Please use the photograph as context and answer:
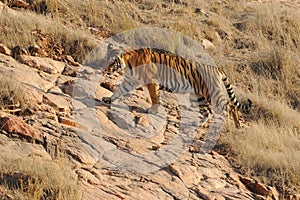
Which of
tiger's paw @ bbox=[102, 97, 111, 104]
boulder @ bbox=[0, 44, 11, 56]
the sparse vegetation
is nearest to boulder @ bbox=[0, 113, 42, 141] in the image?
the sparse vegetation

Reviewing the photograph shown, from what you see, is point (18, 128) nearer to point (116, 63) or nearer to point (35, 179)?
point (35, 179)

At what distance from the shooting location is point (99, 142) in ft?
20.2

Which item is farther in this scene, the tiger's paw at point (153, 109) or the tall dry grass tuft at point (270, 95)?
the tiger's paw at point (153, 109)

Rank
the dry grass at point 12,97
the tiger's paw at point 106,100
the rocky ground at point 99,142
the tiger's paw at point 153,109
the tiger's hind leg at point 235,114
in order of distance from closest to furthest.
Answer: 1. the rocky ground at point 99,142
2. the dry grass at point 12,97
3. the tiger's paw at point 106,100
4. the tiger's paw at point 153,109
5. the tiger's hind leg at point 235,114

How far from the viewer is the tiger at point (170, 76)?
8352 millimetres

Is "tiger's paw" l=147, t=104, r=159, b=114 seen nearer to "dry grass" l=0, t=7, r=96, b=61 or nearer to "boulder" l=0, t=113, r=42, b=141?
"dry grass" l=0, t=7, r=96, b=61

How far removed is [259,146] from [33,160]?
153 inches

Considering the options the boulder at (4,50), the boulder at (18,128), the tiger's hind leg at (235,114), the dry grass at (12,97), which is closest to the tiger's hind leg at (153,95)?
the tiger's hind leg at (235,114)

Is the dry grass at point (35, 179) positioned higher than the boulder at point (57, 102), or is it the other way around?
the dry grass at point (35, 179)

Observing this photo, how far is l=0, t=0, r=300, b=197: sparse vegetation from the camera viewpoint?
7352 millimetres

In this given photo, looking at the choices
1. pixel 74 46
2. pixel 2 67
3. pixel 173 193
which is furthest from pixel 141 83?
pixel 173 193

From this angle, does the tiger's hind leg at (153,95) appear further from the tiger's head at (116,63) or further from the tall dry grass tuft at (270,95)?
the tall dry grass tuft at (270,95)

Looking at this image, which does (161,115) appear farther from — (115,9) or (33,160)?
(115,9)

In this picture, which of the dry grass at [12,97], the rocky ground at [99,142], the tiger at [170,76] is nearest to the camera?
the rocky ground at [99,142]
